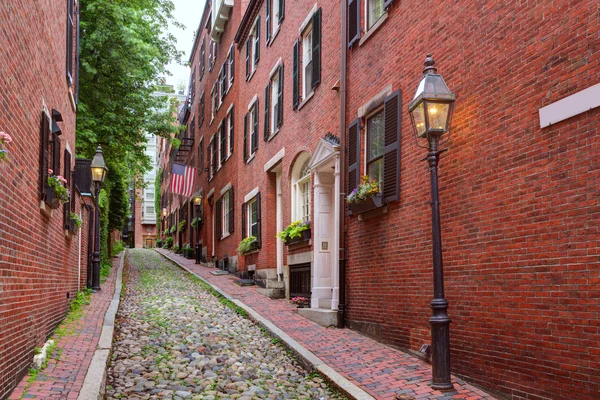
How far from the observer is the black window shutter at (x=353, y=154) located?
10436 mm

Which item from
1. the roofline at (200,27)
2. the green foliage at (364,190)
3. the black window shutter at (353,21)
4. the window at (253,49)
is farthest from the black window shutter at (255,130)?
the roofline at (200,27)

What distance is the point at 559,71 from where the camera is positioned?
18.9 ft

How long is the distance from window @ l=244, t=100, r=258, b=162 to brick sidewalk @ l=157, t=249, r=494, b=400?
313 inches

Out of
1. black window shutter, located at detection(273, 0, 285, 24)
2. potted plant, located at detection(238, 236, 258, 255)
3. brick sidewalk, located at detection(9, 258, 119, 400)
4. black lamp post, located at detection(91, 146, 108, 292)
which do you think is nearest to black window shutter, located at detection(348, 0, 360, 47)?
black window shutter, located at detection(273, 0, 285, 24)

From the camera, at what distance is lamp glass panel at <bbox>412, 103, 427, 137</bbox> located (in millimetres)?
6781

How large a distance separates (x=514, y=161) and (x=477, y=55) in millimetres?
1523

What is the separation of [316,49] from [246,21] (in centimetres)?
840

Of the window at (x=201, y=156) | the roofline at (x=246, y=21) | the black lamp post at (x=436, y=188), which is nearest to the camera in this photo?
the black lamp post at (x=436, y=188)

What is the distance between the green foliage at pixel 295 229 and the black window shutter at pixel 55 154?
214 inches

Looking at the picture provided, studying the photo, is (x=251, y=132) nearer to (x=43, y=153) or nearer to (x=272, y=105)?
(x=272, y=105)

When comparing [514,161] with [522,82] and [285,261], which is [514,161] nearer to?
[522,82]

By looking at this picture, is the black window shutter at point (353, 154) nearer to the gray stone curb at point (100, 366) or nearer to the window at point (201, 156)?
the gray stone curb at point (100, 366)

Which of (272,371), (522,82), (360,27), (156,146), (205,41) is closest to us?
(522,82)

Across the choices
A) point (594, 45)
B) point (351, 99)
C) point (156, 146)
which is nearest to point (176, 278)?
point (351, 99)
